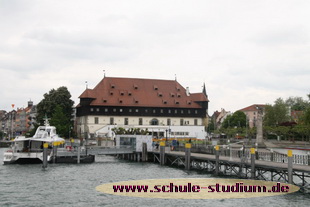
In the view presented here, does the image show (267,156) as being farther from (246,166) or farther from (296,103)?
(296,103)

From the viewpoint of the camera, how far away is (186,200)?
25938 millimetres

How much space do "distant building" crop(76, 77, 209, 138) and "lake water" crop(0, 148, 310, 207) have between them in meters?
48.3

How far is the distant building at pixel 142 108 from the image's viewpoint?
9375cm

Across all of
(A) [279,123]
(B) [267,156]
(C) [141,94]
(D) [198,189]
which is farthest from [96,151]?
(A) [279,123]

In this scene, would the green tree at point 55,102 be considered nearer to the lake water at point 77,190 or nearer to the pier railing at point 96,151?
the pier railing at point 96,151

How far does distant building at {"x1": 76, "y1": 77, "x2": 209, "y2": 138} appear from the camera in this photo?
93750mm

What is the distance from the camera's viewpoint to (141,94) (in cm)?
9888

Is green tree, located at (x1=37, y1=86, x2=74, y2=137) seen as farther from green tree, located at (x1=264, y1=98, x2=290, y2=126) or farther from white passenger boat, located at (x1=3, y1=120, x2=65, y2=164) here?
green tree, located at (x1=264, y1=98, x2=290, y2=126)

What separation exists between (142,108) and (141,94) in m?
3.82

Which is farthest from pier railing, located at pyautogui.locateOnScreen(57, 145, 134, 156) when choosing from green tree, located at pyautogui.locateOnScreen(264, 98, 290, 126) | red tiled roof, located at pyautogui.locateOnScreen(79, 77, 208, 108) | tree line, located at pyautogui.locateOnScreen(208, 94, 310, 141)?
green tree, located at pyautogui.locateOnScreen(264, 98, 290, 126)

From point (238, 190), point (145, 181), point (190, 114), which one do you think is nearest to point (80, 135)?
point (190, 114)

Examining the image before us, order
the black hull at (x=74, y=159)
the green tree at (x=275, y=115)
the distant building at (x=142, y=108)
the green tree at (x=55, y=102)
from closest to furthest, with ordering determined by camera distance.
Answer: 1. the black hull at (x=74, y=159)
2. the green tree at (x=55, y=102)
3. the distant building at (x=142, y=108)
4. the green tree at (x=275, y=115)

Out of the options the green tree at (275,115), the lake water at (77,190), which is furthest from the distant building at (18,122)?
the lake water at (77,190)

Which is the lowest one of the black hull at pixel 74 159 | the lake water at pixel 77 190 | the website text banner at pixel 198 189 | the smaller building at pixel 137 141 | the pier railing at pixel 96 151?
the lake water at pixel 77 190
